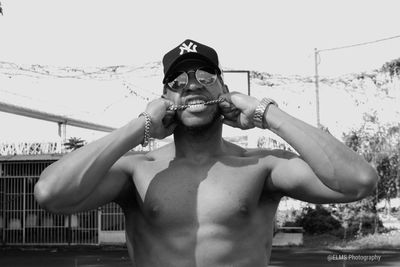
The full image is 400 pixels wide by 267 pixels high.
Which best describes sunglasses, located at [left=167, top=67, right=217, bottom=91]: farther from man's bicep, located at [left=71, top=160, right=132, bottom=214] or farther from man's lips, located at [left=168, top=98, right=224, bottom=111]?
man's bicep, located at [left=71, top=160, right=132, bottom=214]

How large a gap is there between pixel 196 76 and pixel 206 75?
0.15ft

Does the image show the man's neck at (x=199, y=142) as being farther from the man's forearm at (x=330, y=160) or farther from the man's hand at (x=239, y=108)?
the man's forearm at (x=330, y=160)

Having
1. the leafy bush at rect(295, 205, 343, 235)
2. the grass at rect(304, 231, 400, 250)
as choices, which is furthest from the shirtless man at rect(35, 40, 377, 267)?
the leafy bush at rect(295, 205, 343, 235)

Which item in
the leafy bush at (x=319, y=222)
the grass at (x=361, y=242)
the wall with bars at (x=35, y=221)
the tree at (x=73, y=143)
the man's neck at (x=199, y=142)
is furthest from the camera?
the leafy bush at (x=319, y=222)

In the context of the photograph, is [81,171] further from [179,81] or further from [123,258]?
[123,258]

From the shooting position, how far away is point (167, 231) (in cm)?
285

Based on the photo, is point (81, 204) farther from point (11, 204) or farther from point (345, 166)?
point (11, 204)

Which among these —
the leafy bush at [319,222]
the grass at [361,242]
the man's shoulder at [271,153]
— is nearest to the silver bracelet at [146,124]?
the man's shoulder at [271,153]

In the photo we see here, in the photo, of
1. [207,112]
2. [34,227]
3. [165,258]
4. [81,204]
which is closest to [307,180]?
[207,112]

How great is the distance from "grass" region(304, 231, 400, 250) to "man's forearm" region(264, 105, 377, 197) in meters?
17.0

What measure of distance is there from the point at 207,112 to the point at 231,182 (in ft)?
1.06

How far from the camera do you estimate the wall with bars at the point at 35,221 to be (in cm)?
2184

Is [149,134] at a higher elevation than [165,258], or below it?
higher

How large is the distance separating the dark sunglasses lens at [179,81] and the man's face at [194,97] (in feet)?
0.04
